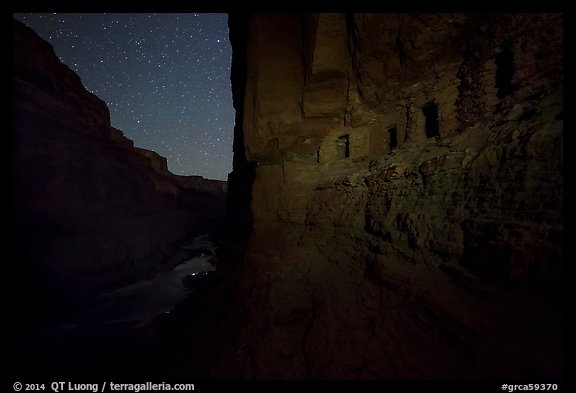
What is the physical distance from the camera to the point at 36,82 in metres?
19.5

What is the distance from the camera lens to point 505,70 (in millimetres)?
7324

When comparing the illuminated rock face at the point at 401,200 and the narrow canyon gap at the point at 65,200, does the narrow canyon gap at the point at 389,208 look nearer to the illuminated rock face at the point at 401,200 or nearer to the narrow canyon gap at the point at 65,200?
the illuminated rock face at the point at 401,200

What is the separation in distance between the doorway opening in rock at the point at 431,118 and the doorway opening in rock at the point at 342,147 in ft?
11.1

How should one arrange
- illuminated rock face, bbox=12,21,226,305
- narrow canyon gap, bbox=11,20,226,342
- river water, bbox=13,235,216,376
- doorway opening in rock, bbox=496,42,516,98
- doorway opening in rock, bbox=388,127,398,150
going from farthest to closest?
1. illuminated rock face, bbox=12,21,226,305
2. narrow canyon gap, bbox=11,20,226,342
3. doorway opening in rock, bbox=388,127,398,150
4. river water, bbox=13,235,216,376
5. doorway opening in rock, bbox=496,42,516,98

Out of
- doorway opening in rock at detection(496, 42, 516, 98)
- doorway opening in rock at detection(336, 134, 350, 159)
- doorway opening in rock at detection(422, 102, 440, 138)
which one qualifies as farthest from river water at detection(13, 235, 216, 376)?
doorway opening in rock at detection(496, 42, 516, 98)

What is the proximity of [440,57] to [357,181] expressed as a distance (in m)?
6.19

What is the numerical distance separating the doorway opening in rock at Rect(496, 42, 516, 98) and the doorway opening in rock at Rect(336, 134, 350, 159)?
5.66 meters

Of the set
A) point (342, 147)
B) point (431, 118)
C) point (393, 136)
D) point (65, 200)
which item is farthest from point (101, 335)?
point (431, 118)

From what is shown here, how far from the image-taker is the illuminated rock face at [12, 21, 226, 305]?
661 inches

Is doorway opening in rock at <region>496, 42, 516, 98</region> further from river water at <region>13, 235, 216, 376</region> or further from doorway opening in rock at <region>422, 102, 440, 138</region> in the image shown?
river water at <region>13, 235, 216, 376</region>

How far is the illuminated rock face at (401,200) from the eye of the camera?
12.1 feet

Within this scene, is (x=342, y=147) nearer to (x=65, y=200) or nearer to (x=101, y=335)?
(x=101, y=335)

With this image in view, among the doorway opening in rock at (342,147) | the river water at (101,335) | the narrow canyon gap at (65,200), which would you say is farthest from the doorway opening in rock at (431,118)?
the narrow canyon gap at (65,200)

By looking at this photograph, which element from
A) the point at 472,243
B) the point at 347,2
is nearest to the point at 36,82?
the point at 347,2
